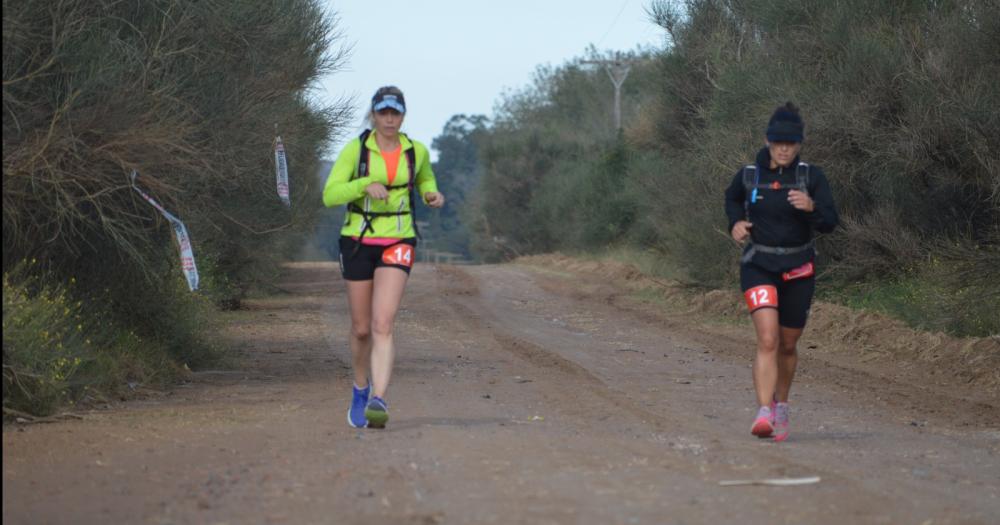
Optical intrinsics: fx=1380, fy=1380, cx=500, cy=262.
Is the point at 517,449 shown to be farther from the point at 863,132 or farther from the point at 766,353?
the point at 863,132

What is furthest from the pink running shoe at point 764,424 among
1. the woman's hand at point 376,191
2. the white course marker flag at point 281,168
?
the white course marker flag at point 281,168

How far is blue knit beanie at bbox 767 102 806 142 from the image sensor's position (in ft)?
29.1

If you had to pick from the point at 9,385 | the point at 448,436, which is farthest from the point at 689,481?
the point at 9,385

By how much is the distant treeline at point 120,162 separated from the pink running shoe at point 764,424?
185 inches

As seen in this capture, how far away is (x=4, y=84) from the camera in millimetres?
9445

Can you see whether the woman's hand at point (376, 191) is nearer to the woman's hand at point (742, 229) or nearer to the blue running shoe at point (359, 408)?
the blue running shoe at point (359, 408)

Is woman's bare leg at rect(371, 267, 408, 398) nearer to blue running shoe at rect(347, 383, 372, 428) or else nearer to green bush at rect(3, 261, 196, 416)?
blue running shoe at rect(347, 383, 372, 428)

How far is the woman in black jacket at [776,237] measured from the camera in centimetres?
894

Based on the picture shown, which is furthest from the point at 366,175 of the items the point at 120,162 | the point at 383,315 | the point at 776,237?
the point at 776,237

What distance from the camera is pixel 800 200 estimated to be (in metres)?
8.77

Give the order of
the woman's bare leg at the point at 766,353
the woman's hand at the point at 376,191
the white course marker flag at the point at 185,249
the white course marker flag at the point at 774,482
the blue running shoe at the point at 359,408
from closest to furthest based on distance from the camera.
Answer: the white course marker flag at the point at 774,482 < the woman's hand at the point at 376,191 < the woman's bare leg at the point at 766,353 < the blue running shoe at the point at 359,408 < the white course marker flag at the point at 185,249

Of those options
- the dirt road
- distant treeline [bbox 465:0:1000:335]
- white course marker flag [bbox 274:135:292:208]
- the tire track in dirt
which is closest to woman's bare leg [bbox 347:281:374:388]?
the dirt road

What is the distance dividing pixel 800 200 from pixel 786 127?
486 millimetres

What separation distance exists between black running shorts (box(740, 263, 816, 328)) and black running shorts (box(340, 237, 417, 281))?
220cm
